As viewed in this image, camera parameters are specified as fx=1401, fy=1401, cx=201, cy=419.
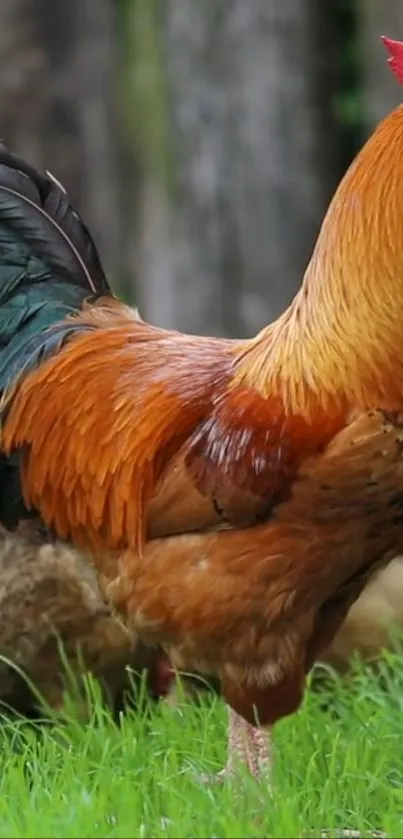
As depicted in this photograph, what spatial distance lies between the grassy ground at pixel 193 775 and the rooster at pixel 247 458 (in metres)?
0.19

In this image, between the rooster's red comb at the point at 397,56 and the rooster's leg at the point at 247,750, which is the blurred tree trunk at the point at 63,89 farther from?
the rooster's leg at the point at 247,750

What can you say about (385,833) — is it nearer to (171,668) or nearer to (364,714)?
(364,714)

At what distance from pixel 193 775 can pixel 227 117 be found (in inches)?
153

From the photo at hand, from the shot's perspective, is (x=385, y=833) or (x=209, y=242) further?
(x=209, y=242)

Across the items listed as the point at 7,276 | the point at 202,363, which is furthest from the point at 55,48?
the point at 202,363

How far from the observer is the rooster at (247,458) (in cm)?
289

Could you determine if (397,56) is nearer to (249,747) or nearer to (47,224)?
(47,224)

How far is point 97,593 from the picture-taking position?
12.4 feet

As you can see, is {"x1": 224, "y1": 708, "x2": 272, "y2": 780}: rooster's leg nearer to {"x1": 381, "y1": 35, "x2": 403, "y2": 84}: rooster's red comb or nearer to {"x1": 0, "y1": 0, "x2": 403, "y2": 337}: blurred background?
{"x1": 381, "y1": 35, "x2": 403, "y2": 84}: rooster's red comb

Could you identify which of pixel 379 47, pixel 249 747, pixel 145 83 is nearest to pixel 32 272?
pixel 249 747

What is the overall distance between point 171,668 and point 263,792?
1.25 meters

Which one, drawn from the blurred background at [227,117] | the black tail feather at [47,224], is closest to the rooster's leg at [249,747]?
the black tail feather at [47,224]

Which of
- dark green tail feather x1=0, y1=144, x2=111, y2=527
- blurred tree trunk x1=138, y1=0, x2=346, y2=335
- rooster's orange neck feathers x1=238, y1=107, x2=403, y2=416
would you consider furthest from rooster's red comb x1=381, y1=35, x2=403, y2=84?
blurred tree trunk x1=138, y1=0, x2=346, y2=335

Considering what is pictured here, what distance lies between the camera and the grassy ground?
8.52 feet
